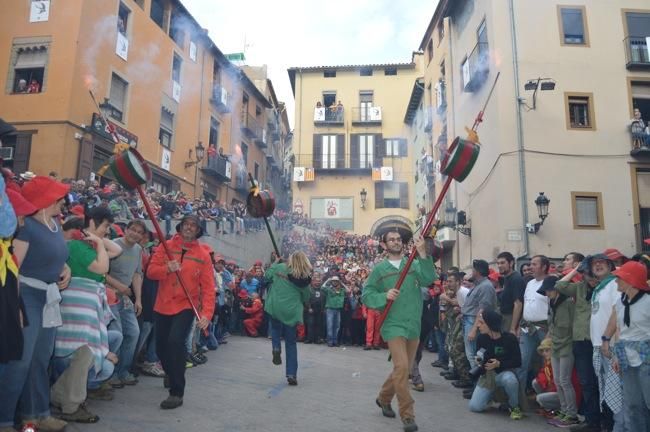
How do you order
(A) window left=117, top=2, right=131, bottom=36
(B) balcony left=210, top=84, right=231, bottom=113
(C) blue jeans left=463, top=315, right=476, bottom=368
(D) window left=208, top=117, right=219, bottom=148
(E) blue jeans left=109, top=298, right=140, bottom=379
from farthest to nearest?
(D) window left=208, top=117, right=219, bottom=148
(B) balcony left=210, top=84, right=231, bottom=113
(A) window left=117, top=2, right=131, bottom=36
(C) blue jeans left=463, top=315, right=476, bottom=368
(E) blue jeans left=109, top=298, right=140, bottom=379

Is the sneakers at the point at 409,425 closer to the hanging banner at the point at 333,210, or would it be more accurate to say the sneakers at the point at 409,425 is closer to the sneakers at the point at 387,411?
the sneakers at the point at 387,411

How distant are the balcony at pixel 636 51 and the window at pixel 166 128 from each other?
16696 millimetres

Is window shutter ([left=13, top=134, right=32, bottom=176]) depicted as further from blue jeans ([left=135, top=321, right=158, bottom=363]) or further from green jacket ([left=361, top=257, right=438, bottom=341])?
green jacket ([left=361, top=257, right=438, bottom=341])

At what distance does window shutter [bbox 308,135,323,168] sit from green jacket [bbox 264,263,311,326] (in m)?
25.7

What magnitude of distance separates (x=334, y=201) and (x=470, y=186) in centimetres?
1454

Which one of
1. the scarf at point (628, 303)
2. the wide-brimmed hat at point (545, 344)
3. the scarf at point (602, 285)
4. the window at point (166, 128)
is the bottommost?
the wide-brimmed hat at point (545, 344)

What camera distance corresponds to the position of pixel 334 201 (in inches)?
1264

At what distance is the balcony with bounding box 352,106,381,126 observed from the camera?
32531 millimetres

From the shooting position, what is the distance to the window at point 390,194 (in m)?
31.7

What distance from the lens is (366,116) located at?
3288cm

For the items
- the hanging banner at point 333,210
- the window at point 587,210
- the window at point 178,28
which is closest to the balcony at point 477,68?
the window at point 587,210

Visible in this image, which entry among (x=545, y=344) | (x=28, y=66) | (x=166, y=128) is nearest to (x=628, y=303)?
(x=545, y=344)

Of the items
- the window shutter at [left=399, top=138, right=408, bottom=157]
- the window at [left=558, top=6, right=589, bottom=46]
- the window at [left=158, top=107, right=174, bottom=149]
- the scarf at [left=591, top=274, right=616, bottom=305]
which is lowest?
the scarf at [left=591, top=274, right=616, bottom=305]

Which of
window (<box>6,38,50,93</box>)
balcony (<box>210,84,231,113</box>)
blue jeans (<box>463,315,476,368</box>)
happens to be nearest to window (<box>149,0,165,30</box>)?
balcony (<box>210,84,231,113</box>)
